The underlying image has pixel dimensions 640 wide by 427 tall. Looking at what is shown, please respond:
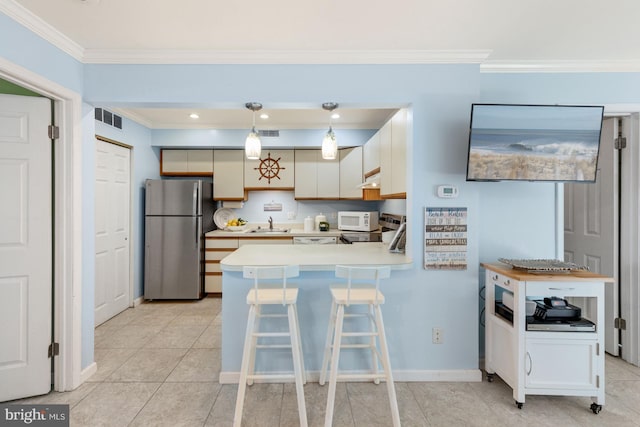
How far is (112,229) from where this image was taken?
370 centimetres

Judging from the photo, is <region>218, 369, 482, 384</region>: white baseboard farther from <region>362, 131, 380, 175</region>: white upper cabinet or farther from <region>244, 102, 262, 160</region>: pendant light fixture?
<region>362, 131, 380, 175</region>: white upper cabinet

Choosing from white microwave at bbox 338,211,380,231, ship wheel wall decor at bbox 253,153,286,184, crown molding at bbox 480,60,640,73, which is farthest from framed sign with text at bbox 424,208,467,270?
ship wheel wall decor at bbox 253,153,286,184

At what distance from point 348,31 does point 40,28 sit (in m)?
1.87

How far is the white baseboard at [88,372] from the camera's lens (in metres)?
2.31

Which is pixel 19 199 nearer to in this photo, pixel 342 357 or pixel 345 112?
pixel 342 357

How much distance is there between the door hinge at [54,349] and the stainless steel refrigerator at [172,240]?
79.2 inches

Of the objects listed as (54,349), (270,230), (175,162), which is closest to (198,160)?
(175,162)

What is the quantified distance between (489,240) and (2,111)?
3526 mm

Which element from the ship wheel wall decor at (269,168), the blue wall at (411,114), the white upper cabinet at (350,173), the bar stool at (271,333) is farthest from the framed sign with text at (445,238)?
the ship wheel wall decor at (269,168)

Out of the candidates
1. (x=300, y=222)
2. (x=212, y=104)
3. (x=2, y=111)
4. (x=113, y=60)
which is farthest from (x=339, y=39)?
(x=300, y=222)

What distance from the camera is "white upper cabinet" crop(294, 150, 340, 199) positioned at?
4.69m

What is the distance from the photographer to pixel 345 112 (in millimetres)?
3705

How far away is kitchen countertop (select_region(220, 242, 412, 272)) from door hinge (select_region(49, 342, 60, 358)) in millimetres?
1235

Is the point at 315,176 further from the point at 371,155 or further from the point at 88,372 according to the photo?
the point at 88,372
